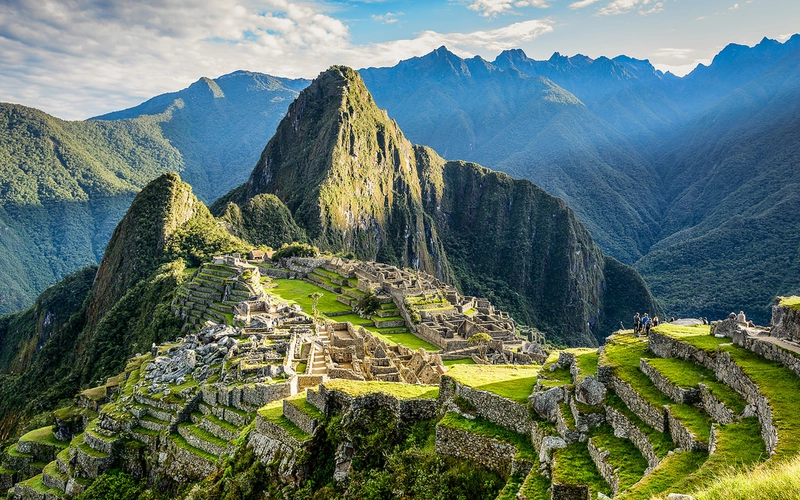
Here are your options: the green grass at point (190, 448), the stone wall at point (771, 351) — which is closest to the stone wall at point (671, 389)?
the stone wall at point (771, 351)

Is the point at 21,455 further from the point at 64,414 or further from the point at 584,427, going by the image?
the point at 584,427

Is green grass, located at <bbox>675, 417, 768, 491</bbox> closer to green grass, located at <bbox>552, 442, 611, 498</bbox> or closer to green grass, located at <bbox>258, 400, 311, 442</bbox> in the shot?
green grass, located at <bbox>552, 442, 611, 498</bbox>

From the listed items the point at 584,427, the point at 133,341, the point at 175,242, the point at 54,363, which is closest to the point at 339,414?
the point at 584,427

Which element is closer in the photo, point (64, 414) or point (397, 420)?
point (397, 420)

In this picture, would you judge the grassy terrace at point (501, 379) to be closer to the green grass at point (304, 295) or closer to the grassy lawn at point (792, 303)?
the grassy lawn at point (792, 303)

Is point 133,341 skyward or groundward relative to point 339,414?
groundward

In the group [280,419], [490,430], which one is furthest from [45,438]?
[490,430]

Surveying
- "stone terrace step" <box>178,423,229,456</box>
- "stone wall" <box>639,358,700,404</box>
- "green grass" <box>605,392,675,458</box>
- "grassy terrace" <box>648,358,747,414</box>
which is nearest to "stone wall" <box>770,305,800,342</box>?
"grassy terrace" <box>648,358,747,414</box>
